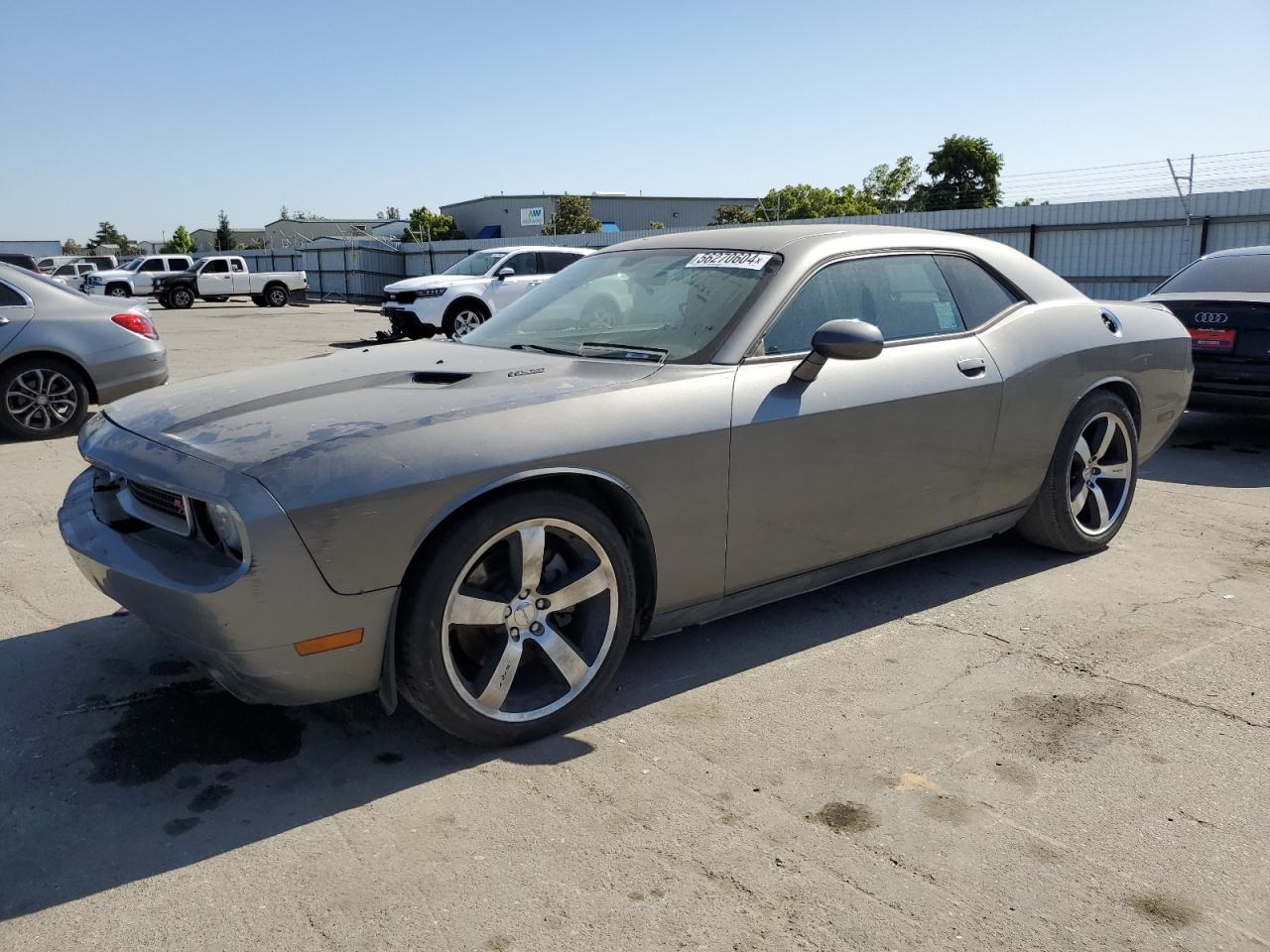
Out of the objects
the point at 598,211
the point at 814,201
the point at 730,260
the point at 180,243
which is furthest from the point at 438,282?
the point at 180,243

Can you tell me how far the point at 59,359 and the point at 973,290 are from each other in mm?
7221

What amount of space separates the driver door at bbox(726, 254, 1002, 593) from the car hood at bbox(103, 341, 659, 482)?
505 mm

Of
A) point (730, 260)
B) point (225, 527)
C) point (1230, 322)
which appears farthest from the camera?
point (1230, 322)

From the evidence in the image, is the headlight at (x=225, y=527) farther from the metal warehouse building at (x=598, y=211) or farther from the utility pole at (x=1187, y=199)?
the metal warehouse building at (x=598, y=211)

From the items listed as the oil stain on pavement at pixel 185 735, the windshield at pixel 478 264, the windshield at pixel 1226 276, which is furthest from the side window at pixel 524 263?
the oil stain on pavement at pixel 185 735

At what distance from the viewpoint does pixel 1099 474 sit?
4.93 meters

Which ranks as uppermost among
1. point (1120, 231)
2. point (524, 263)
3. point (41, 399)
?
point (1120, 231)

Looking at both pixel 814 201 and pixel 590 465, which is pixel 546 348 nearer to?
pixel 590 465

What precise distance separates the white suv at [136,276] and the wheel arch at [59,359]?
88.3 ft

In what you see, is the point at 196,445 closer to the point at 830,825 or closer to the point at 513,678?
the point at 513,678

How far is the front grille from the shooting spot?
295 cm

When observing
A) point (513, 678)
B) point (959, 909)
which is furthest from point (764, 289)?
point (959, 909)

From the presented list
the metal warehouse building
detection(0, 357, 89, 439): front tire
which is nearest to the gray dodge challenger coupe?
detection(0, 357, 89, 439): front tire

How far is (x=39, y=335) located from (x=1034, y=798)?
817 cm
